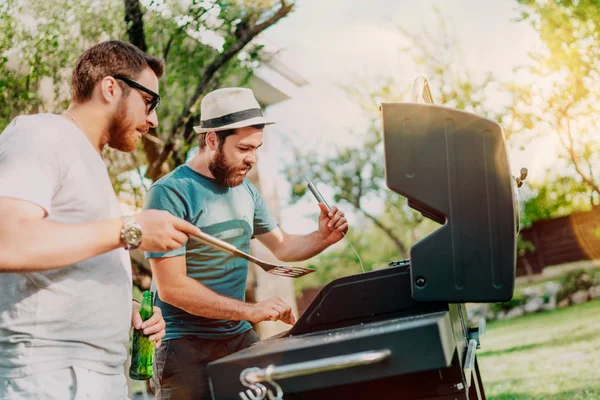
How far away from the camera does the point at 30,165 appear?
1.43 m

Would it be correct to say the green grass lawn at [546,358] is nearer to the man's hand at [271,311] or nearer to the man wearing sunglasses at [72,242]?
the man's hand at [271,311]

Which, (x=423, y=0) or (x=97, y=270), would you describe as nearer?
(x=97, y=270)

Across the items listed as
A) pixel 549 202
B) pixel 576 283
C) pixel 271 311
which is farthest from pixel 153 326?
pixel 549 202

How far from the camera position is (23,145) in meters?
1.46

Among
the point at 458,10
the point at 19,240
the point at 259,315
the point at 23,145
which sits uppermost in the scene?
the point at 458,10

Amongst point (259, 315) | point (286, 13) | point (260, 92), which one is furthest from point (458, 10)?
point (259, 315)

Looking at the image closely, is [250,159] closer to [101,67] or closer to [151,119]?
[151,119]

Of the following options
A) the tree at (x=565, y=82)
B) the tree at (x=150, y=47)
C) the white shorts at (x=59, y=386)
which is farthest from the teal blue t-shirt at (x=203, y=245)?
the tree at (x=565, y=82)

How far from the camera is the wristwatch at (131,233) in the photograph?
56.6 inches

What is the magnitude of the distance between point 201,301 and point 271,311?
28 centimetres

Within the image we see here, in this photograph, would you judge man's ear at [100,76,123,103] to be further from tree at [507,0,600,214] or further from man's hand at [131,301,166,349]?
tree at [507,0,600,214]

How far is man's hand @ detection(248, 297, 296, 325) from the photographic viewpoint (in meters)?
2.01

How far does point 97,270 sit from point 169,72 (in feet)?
14.1

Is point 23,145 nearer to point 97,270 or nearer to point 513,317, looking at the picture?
point 97,270
